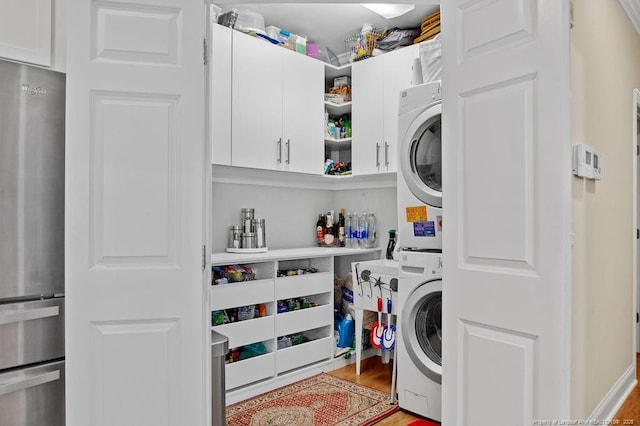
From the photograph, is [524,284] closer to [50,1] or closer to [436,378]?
[436,378]

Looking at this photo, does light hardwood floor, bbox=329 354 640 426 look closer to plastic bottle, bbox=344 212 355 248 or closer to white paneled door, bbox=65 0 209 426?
plastic bottle, bbox=344 212 355 248

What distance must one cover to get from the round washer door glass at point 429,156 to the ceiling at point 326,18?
1.07 metres

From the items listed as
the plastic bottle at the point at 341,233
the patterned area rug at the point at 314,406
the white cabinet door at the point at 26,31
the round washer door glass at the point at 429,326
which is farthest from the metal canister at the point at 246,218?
the white cabinet door at the point at 26,31

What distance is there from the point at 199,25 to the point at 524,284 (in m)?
1.55

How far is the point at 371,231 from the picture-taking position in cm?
365

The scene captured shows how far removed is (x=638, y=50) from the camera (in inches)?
118

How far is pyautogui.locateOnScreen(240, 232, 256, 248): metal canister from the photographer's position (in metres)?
3.16

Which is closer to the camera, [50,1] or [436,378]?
[50,1]

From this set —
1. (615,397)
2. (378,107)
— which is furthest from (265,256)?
(615,397)

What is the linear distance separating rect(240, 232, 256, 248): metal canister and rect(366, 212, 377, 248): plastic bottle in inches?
39.2

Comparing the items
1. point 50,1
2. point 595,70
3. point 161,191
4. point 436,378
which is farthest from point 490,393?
point 50,1

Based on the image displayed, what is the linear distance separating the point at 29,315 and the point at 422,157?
210 cm

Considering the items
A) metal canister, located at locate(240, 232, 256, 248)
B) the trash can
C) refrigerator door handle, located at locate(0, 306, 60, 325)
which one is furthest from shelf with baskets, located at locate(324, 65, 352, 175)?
refrigerator door handle, located at locate(0, 306, 60, 325)

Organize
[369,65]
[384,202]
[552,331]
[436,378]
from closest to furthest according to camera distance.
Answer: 1. [552,331]
2. [436,378]
3. [369,65]
4. [384,202]
